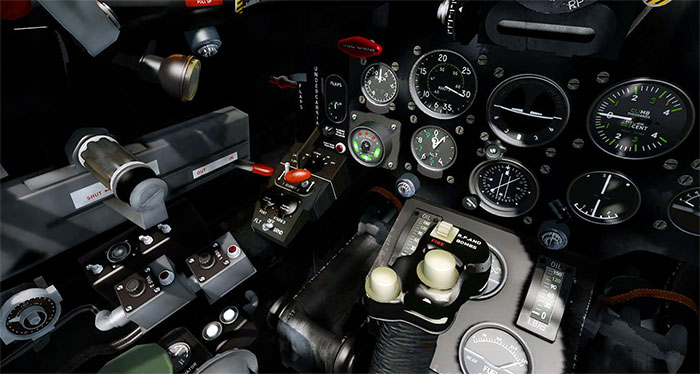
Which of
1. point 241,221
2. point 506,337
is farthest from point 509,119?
point 241,221

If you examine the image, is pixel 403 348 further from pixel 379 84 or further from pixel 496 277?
pixel 379 84

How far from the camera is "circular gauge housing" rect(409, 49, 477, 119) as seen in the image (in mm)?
1502

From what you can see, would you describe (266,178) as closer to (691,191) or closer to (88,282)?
(88,282)

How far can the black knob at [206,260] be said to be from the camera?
163cm

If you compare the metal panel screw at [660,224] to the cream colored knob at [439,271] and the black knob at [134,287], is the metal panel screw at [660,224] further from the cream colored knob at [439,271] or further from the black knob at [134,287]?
the black knob at [134,287]

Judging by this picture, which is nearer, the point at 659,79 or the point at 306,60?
the point at 659,79

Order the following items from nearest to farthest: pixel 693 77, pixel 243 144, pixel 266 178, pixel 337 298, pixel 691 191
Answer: pixel 693 77
pixel 691 191
pixel 337 298
pixel 243 144
pixel 266 178

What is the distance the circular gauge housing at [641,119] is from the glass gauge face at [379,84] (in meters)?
0.82

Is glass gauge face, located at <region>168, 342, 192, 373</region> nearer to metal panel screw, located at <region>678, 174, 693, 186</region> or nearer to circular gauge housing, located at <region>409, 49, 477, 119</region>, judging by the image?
circular gauge housing, located at <region>409, 49, 477, 119</region>

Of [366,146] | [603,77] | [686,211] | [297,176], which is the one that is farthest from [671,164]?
[297,176]

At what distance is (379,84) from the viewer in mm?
1770

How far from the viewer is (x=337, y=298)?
160 cm

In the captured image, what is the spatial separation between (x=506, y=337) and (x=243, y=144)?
1.49 meters

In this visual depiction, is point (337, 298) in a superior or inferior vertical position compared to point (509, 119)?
inferior
